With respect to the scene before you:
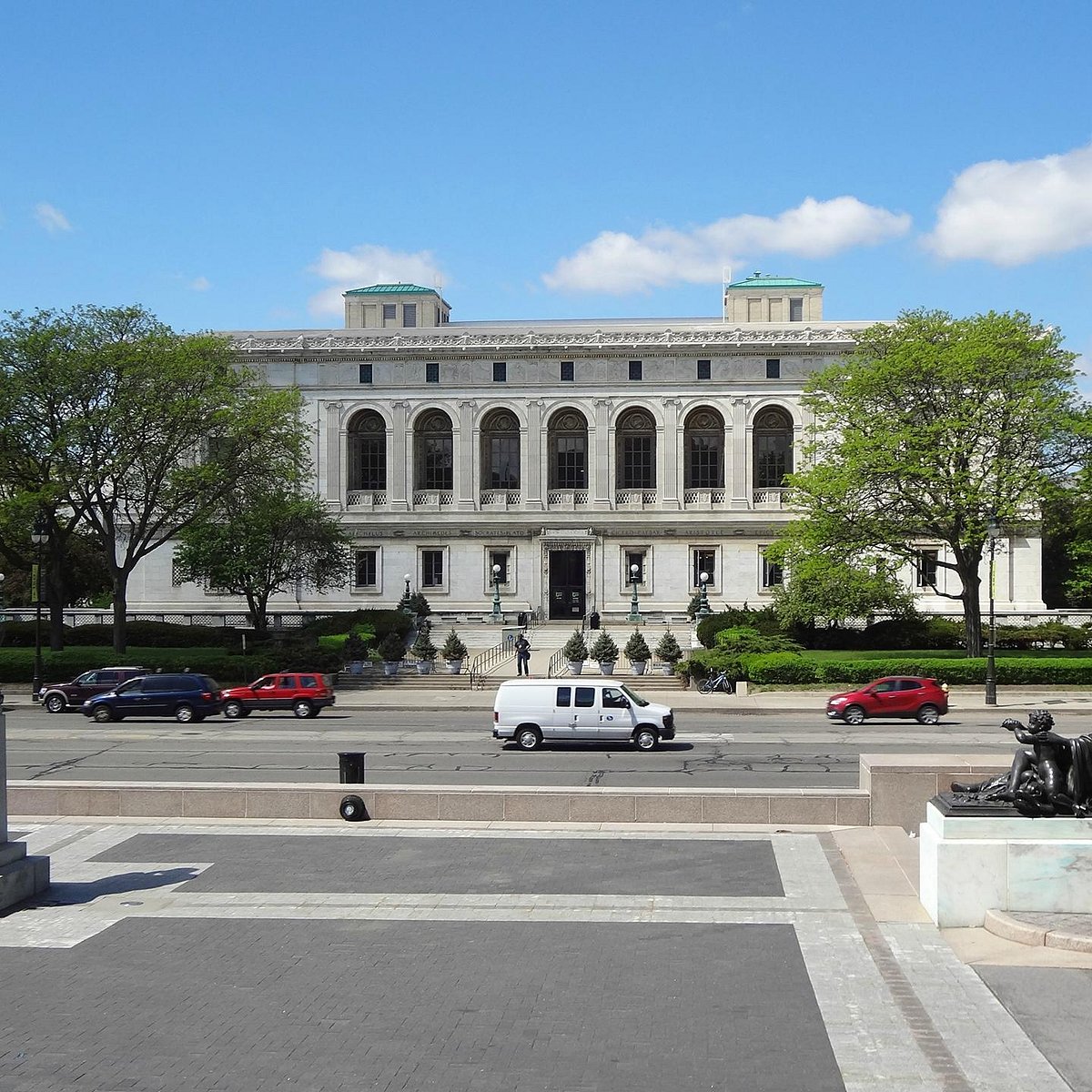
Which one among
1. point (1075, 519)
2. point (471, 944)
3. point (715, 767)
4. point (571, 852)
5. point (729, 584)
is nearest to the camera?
point (471, 944)

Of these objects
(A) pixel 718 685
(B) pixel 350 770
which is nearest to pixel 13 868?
(B) pixel 350 770

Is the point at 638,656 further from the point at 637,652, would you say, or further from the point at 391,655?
the point at 391,655

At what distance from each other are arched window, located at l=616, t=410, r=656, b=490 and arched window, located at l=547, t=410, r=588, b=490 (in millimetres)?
2282

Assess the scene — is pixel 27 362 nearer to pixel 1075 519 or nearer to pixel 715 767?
pixel 715 767

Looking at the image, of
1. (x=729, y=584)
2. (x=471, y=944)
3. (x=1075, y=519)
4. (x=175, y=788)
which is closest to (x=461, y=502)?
(x=729, y=584)

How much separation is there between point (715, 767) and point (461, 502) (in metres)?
52.9

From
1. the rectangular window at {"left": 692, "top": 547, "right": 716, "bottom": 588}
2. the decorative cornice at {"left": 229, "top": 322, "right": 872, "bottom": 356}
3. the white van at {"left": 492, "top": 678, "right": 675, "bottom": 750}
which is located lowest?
the white van at {"left": 492, "top": 678, "right": 675, "bottom": 750}

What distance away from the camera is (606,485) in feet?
258

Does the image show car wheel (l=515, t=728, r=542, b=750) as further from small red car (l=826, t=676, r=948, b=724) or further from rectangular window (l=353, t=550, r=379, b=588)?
rectangular window (l=353, t=550, r=379, b=588)

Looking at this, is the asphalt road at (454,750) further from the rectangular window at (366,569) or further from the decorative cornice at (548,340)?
the decorative cornice at (548,340)

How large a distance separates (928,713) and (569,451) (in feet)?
145

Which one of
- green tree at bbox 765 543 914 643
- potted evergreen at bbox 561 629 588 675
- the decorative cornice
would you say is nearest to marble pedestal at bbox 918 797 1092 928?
green tree at bbox 765 543 914 643

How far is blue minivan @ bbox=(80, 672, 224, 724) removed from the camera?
40.1 m

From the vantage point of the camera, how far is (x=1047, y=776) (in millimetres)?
14180
